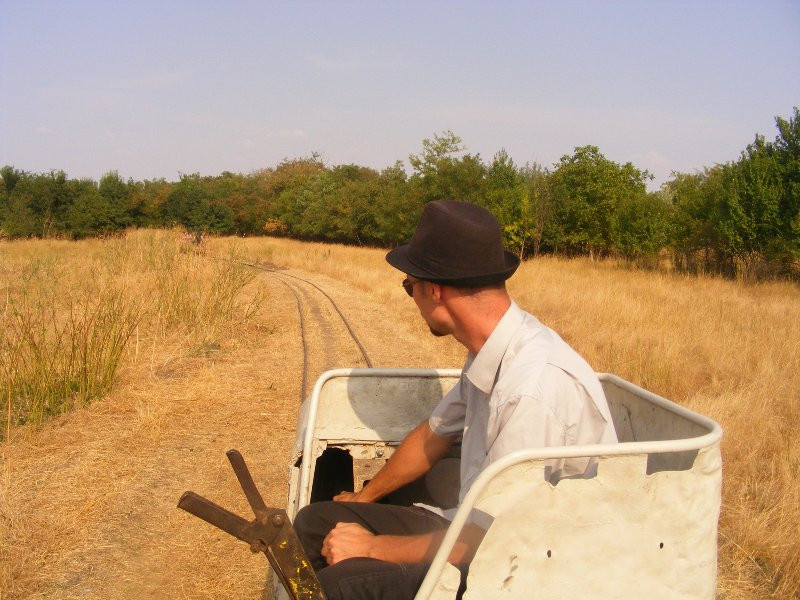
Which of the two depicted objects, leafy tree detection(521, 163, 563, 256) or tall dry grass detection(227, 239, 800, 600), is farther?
leafy tree detection(521, 163, 563, 256)

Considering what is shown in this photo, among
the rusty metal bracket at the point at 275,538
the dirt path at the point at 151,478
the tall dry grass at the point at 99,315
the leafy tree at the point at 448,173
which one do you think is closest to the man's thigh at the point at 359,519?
the rusty metal bracket at the point at 275,538

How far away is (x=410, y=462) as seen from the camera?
2.85m

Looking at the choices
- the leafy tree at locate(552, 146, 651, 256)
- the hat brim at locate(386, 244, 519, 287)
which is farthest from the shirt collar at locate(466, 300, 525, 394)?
the leafy tree at locate(552, 146, 651, 256)

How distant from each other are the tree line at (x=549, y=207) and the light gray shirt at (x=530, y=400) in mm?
11788

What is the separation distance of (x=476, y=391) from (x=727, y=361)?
656 centimetres

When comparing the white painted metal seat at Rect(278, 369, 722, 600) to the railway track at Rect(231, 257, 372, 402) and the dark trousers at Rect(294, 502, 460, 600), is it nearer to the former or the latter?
the dark trousers at Rect(294, 502, 460, 600)

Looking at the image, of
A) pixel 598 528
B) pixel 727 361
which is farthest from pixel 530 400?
pixel 727 361

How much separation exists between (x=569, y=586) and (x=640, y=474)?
0.36 m

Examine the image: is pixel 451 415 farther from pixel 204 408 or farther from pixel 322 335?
pixel 322 335

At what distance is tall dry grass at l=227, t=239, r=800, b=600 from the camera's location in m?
3.91

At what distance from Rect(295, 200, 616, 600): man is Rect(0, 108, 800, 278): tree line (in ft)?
37.9

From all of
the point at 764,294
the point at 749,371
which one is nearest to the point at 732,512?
the point at 749,371

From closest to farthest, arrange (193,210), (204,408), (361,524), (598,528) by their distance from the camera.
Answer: (598,528), (361,524), (204,408), (193,210)

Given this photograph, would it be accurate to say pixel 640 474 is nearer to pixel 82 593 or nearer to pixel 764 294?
pixel 82 593
